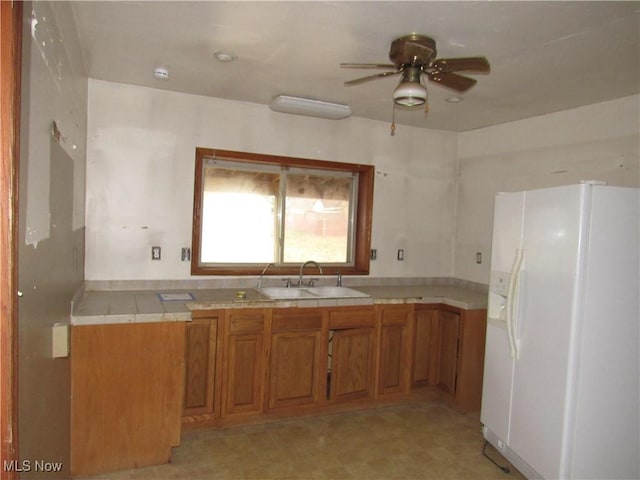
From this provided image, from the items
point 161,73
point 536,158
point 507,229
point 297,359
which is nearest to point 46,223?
point 161,73

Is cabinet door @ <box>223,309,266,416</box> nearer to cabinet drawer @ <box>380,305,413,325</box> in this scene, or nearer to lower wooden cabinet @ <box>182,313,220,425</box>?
lower wooden cabinet @ <box>182,313,220,425</box>

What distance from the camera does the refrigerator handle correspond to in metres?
2.53

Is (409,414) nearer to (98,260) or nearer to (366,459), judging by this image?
(366,459)

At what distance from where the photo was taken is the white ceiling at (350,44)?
75.4 inches

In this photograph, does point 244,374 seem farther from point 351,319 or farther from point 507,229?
point 507,229

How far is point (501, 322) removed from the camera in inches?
107

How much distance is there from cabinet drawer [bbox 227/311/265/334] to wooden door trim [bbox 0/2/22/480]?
1850mm

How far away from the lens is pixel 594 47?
219 centimetres

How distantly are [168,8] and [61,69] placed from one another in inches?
21.5

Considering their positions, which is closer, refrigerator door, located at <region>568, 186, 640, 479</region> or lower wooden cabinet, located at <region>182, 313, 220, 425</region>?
refrigerator door, located at <region>568, 186, 640, 479</region>

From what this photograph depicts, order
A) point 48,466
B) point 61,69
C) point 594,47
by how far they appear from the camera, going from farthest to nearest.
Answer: point 594,47, point 61,69, point 48,466

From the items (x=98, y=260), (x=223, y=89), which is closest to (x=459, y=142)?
(x=223, y=89)

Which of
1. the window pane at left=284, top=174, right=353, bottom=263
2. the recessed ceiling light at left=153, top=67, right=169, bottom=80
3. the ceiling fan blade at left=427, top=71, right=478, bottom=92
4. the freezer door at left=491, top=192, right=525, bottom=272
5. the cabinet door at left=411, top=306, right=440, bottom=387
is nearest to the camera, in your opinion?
the ceiling fan blade at left=427, top=71, right=478, bottom=92

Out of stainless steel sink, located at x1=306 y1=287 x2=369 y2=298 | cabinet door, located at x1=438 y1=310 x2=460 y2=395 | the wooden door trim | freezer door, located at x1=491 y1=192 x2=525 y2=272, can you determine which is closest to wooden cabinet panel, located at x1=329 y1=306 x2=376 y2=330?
stainless steel sink, located at x1=306 y1=287 x2=369 y2=298
